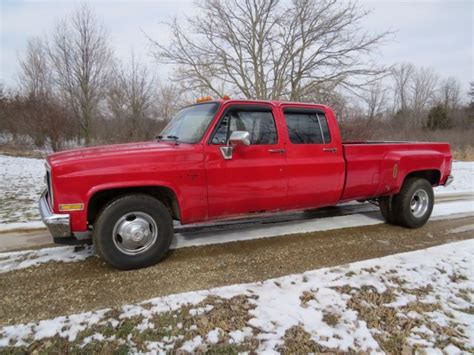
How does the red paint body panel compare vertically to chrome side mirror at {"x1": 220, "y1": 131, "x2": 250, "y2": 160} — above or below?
below

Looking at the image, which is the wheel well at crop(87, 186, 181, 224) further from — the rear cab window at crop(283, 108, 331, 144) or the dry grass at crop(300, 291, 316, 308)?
the rear cab window at crop(283, 108, 331, 144)

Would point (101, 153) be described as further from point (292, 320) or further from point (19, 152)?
point (19, 152)

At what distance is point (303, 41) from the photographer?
54.9 feet

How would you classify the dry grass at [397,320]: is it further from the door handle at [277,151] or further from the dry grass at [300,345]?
the door handle at [277,151]

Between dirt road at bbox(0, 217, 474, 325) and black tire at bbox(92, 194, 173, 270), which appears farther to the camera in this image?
black tire at bbox(92, 194, 173, 270)

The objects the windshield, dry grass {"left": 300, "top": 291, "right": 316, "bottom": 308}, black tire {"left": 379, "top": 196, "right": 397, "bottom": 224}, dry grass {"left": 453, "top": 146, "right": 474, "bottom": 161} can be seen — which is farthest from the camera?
dry grass {"left": 453, "top": 146, "right": 474, "bottom": 161}

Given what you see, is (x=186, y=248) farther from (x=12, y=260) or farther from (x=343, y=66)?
(x=343, y=66)

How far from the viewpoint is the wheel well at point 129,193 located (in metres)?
3.51

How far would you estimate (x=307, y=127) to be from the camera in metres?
4.60

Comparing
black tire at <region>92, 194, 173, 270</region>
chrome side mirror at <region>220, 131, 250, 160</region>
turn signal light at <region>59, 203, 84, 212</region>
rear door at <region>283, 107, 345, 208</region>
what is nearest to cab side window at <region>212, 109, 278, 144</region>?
chrome side mirror at <region>220, 131, 250, 160</region>

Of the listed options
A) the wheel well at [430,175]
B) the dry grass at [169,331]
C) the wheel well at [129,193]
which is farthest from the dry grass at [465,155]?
the dry grass at [169,331]

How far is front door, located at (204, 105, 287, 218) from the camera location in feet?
12.6

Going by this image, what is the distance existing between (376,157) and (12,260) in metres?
5.46

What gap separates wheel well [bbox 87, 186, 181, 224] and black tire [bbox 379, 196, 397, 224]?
388 centimetres
